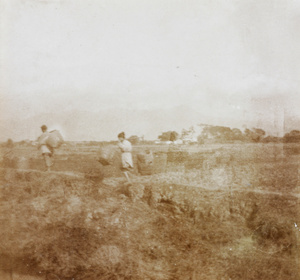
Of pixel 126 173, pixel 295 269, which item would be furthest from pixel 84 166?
pixel 295 269

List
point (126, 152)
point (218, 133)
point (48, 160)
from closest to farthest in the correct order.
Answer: point (218, 133)
point (126, 152)
point (48, 160)

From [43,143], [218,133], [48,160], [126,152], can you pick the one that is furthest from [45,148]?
[218,133]

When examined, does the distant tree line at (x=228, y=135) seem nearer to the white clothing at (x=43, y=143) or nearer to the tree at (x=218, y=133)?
the tree at (x=218, y=133)

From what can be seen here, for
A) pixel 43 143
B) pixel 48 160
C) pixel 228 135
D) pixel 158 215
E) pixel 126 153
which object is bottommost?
pixel 158 215

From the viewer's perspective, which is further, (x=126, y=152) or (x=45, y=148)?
(x=126, y=152)

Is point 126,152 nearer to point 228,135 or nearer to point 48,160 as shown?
point 48,160

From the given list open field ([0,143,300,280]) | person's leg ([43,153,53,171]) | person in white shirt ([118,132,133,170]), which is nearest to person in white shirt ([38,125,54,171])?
person's leg ([43,153,53,171])
